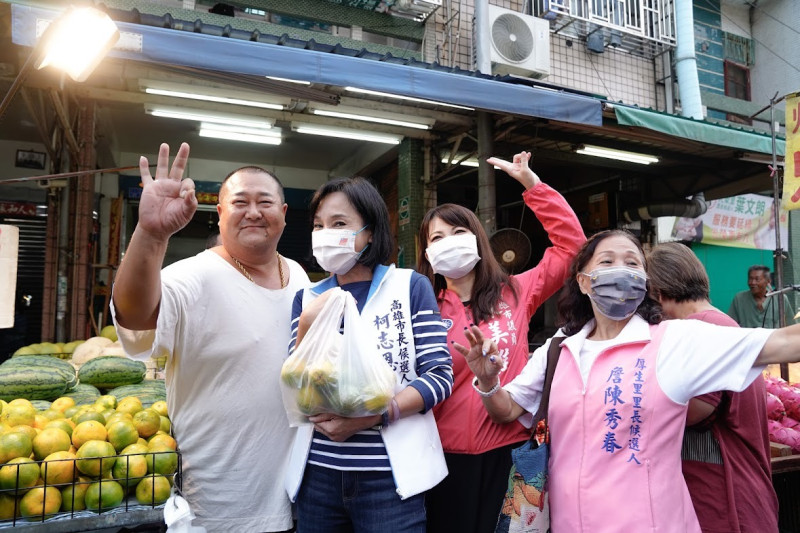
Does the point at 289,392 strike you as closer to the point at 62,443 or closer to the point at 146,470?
the point at 146,470

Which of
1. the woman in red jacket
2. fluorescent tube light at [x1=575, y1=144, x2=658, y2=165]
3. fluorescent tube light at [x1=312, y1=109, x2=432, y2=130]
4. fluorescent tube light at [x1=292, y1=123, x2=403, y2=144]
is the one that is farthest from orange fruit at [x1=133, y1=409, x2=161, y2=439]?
fluorescent tube light at [x1=575, y1=144, x2=658, y2=165]

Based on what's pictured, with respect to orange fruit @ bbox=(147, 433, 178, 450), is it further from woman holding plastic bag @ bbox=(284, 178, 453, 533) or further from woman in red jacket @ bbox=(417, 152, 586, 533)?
woman in red jacket @ bbox=(417, 152, 586, 533)

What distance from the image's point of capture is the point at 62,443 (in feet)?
6.97

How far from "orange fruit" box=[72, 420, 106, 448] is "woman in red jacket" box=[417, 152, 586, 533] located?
4.59ft

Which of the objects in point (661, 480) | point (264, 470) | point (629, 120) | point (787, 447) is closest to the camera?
point (661, 480)

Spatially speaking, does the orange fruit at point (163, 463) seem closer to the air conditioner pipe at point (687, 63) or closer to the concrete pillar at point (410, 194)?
the concrete pillar at point (410, 194)

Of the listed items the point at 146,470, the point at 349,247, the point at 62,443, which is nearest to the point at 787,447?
the point at 349,247

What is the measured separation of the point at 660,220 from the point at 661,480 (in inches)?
442

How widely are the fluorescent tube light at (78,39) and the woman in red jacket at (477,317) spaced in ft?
7.93

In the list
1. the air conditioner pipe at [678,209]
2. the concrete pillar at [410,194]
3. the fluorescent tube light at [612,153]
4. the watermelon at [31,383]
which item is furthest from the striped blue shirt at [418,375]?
the air conditioner pipe at [678,209]

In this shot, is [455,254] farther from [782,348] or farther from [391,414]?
[782,348]

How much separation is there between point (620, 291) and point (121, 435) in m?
2.07

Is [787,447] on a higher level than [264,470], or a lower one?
lower

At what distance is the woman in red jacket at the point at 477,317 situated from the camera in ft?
7.40
